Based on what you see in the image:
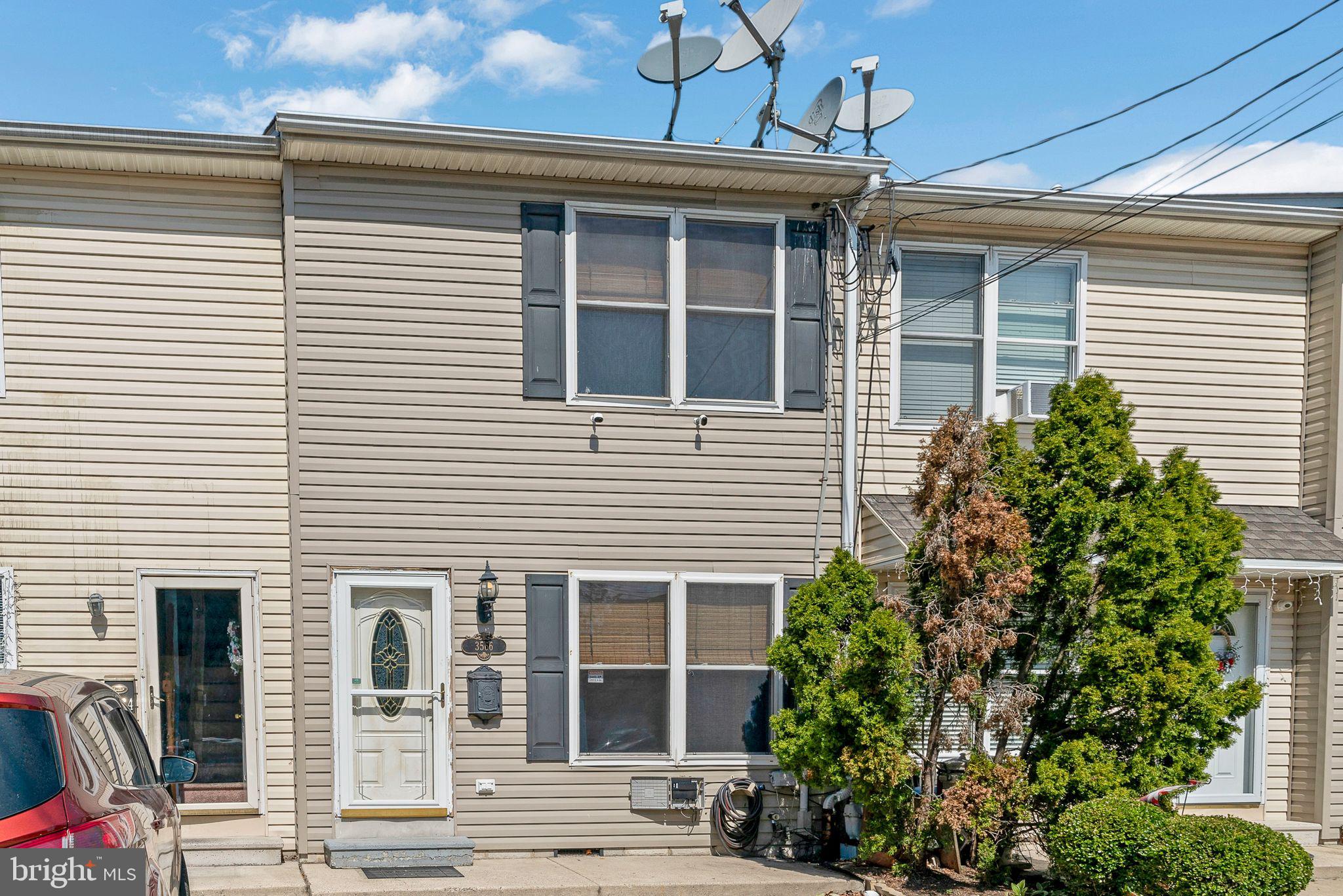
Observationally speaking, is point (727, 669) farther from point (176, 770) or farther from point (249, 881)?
point (176, 770)

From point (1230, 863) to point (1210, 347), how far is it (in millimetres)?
5061

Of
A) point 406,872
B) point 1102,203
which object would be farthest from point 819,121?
point 406,872

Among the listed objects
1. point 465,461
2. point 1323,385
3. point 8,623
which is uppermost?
point 1323,385

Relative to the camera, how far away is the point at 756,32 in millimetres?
9805

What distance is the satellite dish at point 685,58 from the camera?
968 centimetres

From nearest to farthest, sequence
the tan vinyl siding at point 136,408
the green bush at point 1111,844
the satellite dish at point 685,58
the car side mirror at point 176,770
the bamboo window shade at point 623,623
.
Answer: the car side mirror at point 176,770 → the green bush at point 1111,844 → the tan vinyl siding at point 136,408 → the bamboo window shade at point 623,623 → the satellite dish at point 685,58

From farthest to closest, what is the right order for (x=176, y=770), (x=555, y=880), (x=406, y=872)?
(x=406, y=872) → (x=555, y=880) → (x=176, y=770)

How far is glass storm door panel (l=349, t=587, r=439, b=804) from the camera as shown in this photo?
8.58 meters

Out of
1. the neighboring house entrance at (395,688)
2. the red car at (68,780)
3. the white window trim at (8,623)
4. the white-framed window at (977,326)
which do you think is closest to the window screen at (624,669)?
the neighboring house entrance at (395,688)

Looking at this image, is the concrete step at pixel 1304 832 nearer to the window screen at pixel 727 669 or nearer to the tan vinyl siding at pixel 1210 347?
the tan vinyl siding at pixel 1210 347

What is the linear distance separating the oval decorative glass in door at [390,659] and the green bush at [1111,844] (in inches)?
186

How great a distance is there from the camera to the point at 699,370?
9.18 metres

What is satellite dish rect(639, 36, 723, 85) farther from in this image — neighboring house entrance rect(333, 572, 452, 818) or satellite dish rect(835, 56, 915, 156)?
neighboring house entrance rect(333, 572, 452, 818)

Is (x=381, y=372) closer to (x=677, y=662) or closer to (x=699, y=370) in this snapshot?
(x=699, y=370)
